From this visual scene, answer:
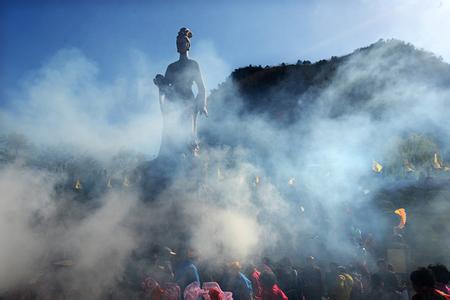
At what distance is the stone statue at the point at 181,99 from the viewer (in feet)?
22.8

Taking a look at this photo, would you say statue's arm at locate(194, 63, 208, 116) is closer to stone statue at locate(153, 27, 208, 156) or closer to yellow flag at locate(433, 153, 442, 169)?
stone statue at locate(153, 27, 208, 156)

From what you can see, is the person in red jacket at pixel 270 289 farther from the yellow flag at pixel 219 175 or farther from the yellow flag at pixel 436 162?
the yellow flag at pixel 436 162

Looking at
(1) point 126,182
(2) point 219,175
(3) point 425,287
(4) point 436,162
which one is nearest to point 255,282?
(3) point 425,287

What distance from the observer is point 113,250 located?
18.4 ft

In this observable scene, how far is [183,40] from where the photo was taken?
22.7ft

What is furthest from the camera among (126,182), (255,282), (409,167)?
(409,167)

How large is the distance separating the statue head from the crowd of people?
385cm

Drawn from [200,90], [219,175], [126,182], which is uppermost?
[200,90]

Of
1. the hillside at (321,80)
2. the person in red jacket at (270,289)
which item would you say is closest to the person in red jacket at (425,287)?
the person in red jacket at (270,289)

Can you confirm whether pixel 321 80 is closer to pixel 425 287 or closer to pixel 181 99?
pixel 181 99

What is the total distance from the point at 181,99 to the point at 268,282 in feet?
12.3

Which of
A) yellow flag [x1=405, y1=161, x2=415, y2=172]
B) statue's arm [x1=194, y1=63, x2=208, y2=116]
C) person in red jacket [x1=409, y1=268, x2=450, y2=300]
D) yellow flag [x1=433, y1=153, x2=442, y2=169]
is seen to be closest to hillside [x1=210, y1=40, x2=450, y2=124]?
yellow flag [x1=405, y1=161, x2=415, y2=172]

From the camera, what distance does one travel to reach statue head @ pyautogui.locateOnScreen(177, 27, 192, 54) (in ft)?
22.8

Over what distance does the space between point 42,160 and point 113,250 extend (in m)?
3.91
